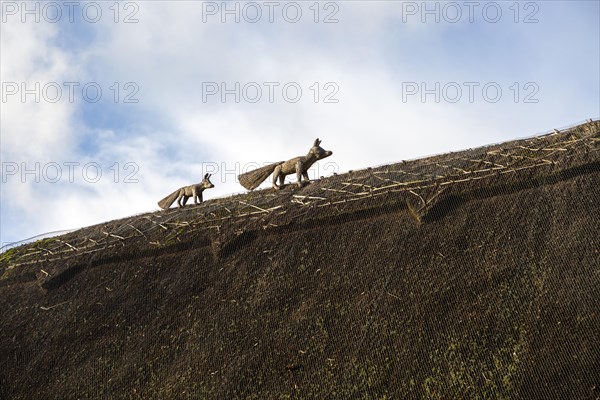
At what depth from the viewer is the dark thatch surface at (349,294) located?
11.6 m

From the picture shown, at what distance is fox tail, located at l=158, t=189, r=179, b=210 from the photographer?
1945 centimetres

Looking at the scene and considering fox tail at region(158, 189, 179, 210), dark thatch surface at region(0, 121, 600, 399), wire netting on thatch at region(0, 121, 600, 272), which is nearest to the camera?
dark thatch surface at region(0, 121, 600, 399)

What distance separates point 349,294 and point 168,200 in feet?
24.6

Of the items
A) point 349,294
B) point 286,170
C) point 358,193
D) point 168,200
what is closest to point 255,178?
point 286,170

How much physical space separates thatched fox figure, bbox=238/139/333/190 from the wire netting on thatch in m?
Answer: 0.10

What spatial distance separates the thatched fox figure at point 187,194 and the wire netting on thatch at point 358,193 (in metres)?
0.44

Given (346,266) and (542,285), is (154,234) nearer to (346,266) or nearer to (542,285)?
(346,266)

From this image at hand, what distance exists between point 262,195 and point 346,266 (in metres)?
4.30

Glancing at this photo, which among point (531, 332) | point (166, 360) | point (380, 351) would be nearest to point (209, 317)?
point (166, 360)

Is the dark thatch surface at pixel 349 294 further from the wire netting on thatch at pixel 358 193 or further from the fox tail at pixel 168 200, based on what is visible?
the fox tail at pixel 168 200

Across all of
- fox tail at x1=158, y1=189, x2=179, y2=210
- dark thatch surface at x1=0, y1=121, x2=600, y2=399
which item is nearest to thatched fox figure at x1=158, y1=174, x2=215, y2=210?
fox tail at x1=158, y1=189, x2=179, y2=210

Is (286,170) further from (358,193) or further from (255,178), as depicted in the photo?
(358,193)

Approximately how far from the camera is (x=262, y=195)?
701 inches

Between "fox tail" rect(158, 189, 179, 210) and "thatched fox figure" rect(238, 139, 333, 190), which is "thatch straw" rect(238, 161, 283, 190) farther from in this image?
"fox tail" rect(158, 189, 179, 210)
